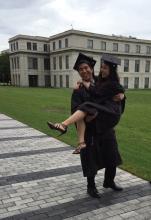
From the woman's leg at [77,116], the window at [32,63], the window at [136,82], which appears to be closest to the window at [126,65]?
the window at [136,82]

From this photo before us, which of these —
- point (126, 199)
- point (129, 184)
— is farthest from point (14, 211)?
point (129, 184)

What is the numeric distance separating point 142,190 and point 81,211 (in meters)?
1.23

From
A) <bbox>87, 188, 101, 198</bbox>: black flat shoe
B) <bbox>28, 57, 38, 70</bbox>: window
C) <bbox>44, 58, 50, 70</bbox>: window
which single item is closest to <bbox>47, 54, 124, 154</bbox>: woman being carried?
<bbox>87, 188, 101, 198</bbox>: black flat shoe

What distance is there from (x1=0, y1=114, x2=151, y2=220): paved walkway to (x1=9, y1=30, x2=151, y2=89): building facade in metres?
47.8

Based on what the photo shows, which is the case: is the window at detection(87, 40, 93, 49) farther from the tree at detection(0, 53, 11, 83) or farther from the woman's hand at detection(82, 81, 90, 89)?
the woman's hand at detection(82, 81, 90, 89)

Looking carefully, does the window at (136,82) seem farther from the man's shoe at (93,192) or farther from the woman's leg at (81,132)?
the woman's leg at (81,132)

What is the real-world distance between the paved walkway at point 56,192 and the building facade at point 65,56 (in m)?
47.8

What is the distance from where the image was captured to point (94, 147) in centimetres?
401

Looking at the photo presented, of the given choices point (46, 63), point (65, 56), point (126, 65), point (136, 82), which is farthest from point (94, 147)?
point (46, 63)

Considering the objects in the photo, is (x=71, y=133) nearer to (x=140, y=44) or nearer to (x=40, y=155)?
(x=40, y=155)

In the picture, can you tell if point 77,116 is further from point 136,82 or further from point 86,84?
point 136,82

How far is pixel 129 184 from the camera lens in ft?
15.6

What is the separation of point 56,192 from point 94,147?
1.08 metres

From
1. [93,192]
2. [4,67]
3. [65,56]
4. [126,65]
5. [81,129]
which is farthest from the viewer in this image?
[4,67]
